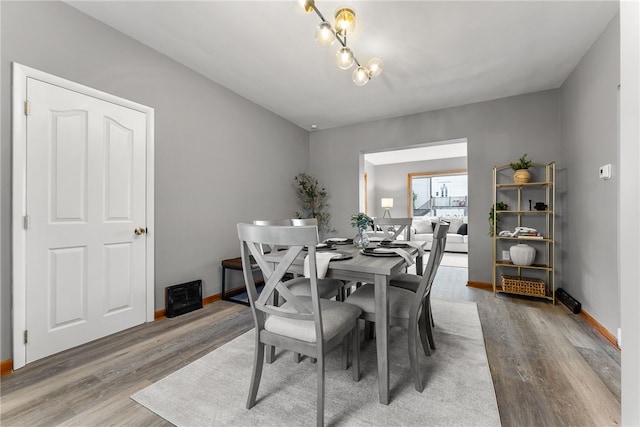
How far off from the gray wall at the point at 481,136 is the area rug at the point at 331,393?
228 centimetres

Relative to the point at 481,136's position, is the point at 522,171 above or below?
below

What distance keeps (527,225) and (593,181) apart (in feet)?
3.83

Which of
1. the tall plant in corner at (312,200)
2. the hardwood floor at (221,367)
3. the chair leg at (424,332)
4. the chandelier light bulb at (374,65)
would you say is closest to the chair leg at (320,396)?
the hardwood floor at (221,367)

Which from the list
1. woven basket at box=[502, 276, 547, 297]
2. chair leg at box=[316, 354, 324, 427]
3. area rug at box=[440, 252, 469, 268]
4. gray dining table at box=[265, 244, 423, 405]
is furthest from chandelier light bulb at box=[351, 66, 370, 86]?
area rug at box=[440, 252, 469, 268]

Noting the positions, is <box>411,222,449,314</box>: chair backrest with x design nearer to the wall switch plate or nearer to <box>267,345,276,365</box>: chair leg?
<box>267,345,276,365</box>: chair leg

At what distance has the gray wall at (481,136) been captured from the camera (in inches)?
139

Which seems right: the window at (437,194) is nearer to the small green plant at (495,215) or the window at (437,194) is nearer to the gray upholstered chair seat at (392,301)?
the small green plant at (495,215)

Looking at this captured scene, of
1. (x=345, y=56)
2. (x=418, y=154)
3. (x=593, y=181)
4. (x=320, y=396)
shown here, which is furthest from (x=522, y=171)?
(x=418, y=154)

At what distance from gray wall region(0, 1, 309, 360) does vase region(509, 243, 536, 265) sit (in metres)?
3.34

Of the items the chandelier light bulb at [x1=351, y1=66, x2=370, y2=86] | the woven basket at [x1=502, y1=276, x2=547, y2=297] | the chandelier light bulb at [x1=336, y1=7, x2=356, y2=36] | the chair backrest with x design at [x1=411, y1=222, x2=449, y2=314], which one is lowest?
the woven basket at [x1=502, y1=276, x2=547, y2=297]

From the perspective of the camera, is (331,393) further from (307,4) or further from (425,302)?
(307,4)

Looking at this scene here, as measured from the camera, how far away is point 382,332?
59.6 inches

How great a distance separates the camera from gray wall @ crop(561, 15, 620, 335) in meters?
2.24

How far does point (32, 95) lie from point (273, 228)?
84.9 inches
